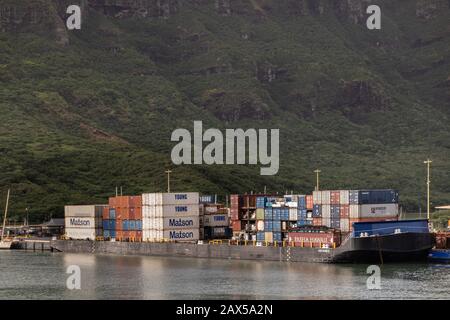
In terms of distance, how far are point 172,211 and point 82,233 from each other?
24464 mm

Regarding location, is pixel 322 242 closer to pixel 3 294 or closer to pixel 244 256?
pixel 244 256

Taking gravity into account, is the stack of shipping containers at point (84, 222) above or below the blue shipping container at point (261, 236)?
above

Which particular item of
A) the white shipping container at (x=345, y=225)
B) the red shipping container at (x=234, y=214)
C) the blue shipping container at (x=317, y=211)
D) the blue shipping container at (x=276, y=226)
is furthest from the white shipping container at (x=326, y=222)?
the red shipping container at (x=234, y=214)

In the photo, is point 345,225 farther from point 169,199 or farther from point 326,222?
point 169,199

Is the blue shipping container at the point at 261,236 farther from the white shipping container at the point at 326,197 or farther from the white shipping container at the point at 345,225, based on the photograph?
the white shipping container at the point at 345,225

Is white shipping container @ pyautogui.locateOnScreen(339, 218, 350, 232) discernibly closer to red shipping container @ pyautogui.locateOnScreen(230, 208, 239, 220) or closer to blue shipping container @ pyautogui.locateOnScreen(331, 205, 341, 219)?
blue shipping container @ pyautogui.locateOnScreen(331, 205, 341, 219)

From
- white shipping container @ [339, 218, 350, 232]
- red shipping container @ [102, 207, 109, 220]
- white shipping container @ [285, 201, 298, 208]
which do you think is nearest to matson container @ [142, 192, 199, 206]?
red shipping container @ [102, 207, 109, 220]

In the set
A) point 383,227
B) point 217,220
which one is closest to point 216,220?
point 217,220

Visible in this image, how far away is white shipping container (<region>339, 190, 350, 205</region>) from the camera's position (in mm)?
130875

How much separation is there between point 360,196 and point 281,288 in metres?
27.9

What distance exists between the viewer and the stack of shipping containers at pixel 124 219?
15475 cm

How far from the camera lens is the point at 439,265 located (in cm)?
12962

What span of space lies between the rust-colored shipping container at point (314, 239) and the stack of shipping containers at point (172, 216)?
19.8m
